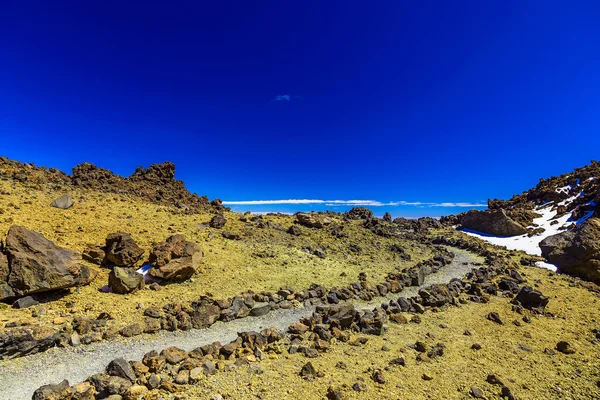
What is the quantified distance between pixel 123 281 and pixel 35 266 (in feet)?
9.65

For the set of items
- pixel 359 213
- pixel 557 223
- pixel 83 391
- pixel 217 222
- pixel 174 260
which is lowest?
pixel 83 391

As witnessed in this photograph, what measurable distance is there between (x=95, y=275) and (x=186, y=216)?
444 inches

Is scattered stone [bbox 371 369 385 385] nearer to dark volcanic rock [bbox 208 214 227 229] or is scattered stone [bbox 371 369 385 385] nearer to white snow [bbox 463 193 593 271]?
dark volcanic rock [bbox 208 214 227 229]

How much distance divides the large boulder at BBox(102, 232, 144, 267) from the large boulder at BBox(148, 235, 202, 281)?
0.83 m

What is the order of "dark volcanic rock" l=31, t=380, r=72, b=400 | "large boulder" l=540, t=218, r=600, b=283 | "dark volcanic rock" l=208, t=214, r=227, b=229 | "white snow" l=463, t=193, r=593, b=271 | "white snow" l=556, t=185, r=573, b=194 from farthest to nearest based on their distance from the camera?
"white snow" l=556, t=185, r=573, b=194 < "white snow" l=463, t=193, r=593, b=271 < "dark volcanic rock" l=208, t=214, r=227, b=229 < "large boulder" l=540, t=218, r=600, b=283 < "dark volcanic rock" l=31, t=380, r=72, b=400

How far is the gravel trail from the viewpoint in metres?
7.45

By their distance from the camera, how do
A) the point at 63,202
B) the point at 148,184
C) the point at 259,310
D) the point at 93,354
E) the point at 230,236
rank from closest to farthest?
the point at 93,354 < the point at 259,310 < the point at 63,202 < the point at 230,236 < the point at 148,184

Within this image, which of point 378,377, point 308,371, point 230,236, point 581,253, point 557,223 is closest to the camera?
point 378,377

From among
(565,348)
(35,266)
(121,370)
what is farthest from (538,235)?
(35,266)

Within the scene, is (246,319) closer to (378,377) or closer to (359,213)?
(378,377)

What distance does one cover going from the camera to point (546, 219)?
39.0m

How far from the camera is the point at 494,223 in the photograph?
40.0 meters

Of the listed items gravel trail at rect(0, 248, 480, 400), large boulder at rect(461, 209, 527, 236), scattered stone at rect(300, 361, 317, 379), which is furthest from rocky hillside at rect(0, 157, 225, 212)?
large boulder at rect(461, 209, 527, 236)

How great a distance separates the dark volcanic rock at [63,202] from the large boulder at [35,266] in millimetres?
8352
